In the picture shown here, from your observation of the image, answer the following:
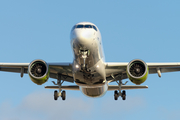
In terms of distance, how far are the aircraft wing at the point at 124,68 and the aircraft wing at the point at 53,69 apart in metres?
3.41

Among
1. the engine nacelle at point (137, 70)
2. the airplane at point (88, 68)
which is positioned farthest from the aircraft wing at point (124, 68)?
the engine nacelle at point (137, 70)

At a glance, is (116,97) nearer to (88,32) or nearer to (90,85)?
(90,85)

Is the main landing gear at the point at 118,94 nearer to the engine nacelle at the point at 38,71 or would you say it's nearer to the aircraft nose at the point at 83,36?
the engine nacelle at the point at 38,71

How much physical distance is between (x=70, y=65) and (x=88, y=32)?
4.72 metres

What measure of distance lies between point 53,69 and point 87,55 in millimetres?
5543

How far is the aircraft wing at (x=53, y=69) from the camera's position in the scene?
110 ft

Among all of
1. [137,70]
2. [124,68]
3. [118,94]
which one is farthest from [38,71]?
[118,94]

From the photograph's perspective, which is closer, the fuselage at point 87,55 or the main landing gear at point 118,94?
the fuselage at point 87,55

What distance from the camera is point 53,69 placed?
114 feet

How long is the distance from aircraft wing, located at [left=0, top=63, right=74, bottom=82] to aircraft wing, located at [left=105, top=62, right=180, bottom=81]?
3.41 metres

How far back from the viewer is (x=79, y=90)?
37438 millimetres

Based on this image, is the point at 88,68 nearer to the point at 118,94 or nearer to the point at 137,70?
the point at 137,70

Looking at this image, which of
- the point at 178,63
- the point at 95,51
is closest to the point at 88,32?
the point at 95,51

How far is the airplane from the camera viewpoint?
29.7 meters
